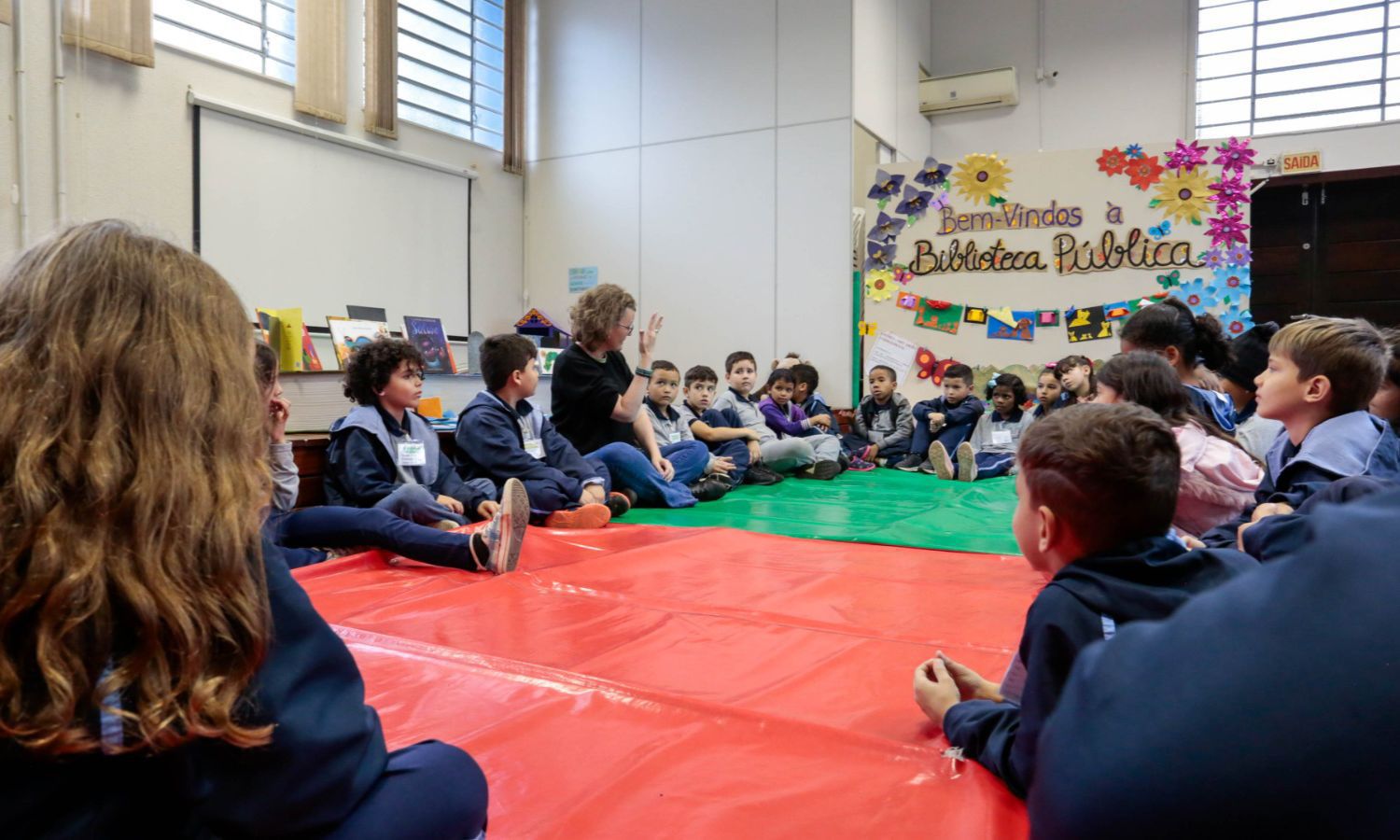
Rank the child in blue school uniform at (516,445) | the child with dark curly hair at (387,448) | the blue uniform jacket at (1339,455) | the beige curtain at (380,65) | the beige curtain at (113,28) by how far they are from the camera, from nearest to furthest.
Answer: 1. the blue uniform jacket at (1339,455)
2. the child with dark curly hair at (387,448)
3. the child in blue school uniform at (516,445)
4. the beige curtain at (113,28)
5. the beige curtain at (380,65)

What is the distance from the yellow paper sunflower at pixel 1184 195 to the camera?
5207mm

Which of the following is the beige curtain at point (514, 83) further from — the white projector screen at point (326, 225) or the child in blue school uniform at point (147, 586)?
the child in blue school uniform at point (147, 586)

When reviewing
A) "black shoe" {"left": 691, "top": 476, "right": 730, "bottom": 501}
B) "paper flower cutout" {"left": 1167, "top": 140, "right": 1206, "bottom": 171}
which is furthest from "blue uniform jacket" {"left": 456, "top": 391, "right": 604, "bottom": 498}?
"paper flower cutout" {"left": 1167, "top": 140, "right": 1206, "bottom": 171}

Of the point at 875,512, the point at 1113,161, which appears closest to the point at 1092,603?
the point at 875,512

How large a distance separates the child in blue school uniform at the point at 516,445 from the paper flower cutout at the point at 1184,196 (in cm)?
406

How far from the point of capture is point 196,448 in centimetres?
64

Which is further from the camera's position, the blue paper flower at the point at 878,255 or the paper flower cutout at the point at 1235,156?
the blue paper flower at the point at 878,255

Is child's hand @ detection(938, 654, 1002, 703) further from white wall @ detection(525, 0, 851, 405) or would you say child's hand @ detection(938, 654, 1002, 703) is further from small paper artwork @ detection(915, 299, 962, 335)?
small paper artwork @ detection(915, 299, 962, 335)

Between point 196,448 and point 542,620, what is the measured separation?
1.27m

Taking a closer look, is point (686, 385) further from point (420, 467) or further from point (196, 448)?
point (196, 448)

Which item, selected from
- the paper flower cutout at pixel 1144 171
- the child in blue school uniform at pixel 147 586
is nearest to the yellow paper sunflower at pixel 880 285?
the paper flower cutout at pixel 1144 171

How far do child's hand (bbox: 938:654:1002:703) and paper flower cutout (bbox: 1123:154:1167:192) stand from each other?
504cm

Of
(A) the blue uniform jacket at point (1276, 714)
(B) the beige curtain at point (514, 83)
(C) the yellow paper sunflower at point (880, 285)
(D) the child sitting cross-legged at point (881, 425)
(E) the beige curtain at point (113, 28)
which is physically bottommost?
(D) the child sitting cross-legged at point (881, 425)

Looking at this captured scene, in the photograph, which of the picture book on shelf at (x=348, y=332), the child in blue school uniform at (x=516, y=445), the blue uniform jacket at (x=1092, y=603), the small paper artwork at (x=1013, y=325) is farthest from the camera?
the small paper artwork at (x=1013, y=325)
